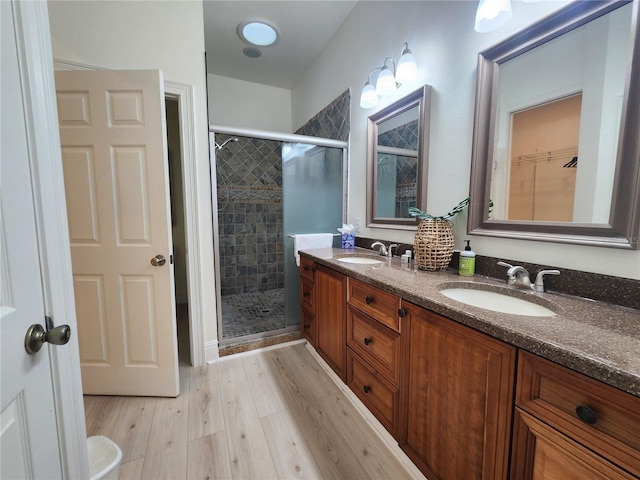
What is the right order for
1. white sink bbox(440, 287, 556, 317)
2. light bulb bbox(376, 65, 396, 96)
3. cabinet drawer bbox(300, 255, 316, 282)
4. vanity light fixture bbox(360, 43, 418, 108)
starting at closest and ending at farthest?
white sink bbox(440, 287, 556, 317) < vanity light fixture bbox(360, 43, 418, 108) < light bulb bbox(376, 65, 396, 96) < cabinet drawer bbox(300, 255, 316, 282)

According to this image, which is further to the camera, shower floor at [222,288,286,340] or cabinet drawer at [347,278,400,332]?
shower floor at [222,288,286,340]

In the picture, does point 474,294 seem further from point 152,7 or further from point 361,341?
point 152,7

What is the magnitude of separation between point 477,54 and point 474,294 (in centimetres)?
115

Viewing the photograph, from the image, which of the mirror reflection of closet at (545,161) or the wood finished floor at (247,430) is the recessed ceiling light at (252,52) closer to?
the mirror reflection of closet at (545,161)

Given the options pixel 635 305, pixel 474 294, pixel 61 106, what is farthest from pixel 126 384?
pixel 635 305

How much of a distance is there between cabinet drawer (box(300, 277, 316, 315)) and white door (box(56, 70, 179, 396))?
3.01 ft

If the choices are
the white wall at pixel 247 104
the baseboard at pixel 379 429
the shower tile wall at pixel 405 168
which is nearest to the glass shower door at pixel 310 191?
the shower tile wall at pixel 405 168

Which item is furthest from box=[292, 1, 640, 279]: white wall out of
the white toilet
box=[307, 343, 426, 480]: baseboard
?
the white toilet

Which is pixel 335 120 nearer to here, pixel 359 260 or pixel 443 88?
pixel 443 88

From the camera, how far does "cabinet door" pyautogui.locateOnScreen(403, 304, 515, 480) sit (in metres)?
0.72

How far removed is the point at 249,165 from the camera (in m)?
3.27

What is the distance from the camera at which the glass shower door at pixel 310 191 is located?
2.36 metres

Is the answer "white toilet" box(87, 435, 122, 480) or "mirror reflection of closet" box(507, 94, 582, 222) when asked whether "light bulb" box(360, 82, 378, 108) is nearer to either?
"mirror reflection of closet" box(507, 94, 582, 222)

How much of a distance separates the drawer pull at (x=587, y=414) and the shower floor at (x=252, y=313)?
2.17 metres
